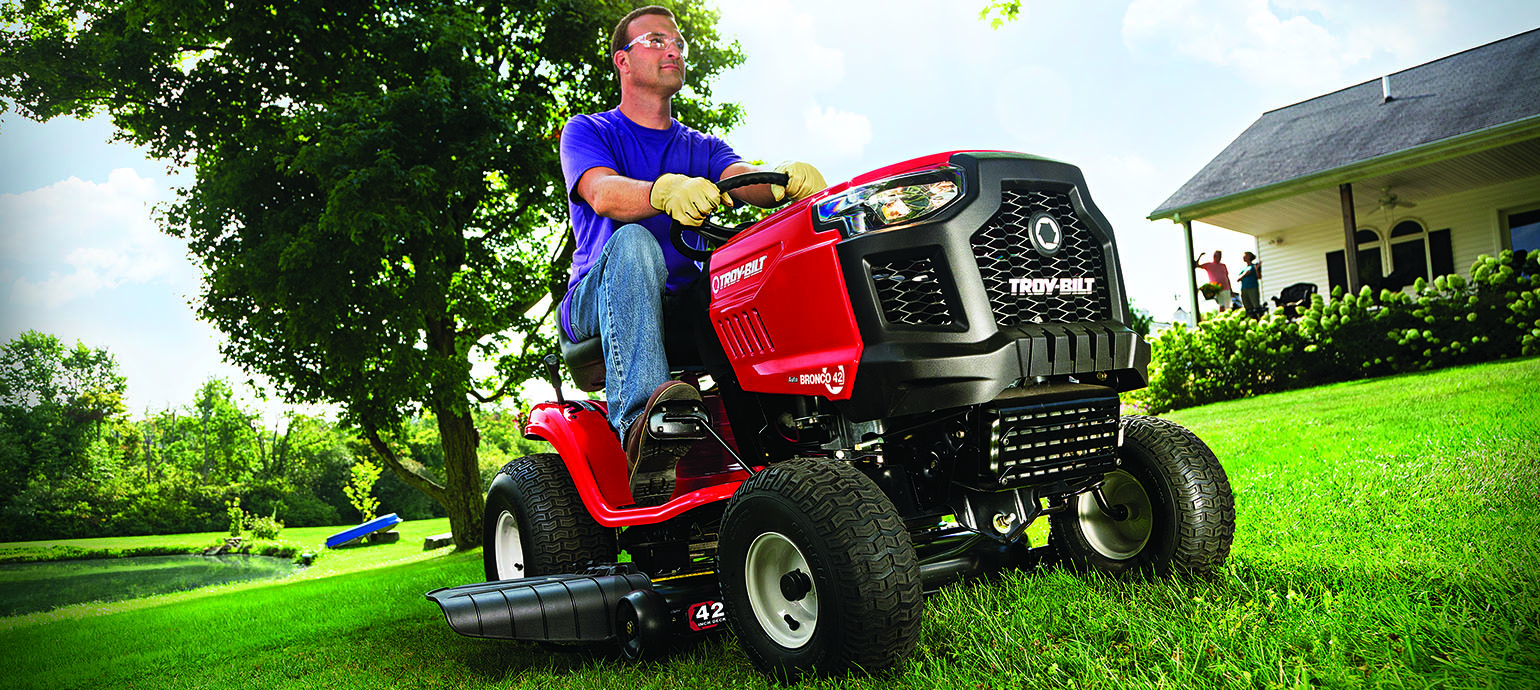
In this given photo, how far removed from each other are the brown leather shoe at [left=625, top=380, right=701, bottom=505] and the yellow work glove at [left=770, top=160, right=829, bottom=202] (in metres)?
0.71

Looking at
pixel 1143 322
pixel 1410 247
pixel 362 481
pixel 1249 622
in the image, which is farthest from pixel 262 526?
pixel 1410 247

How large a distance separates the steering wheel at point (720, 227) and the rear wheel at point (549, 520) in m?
1.07

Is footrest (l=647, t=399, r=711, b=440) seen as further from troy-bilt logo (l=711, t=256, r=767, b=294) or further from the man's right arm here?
the man's right arm

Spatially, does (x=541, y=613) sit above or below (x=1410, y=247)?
below

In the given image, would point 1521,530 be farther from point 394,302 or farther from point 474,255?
point 474,255

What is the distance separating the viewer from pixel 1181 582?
2611mm

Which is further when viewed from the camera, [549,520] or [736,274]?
[549,520]

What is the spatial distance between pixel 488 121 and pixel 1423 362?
38.4 ft

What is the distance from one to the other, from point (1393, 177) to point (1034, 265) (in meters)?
17.1

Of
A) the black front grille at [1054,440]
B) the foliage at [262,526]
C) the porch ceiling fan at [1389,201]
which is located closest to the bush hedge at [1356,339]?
the porch ceiling fan at [1389,201]

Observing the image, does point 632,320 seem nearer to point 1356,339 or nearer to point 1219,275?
point 1356,339

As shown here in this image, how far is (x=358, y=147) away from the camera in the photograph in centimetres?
1031

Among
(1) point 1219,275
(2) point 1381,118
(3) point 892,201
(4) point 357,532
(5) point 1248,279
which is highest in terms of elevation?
(2) point 1381,118

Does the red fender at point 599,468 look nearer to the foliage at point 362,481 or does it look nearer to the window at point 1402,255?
the window at point 1402,255
